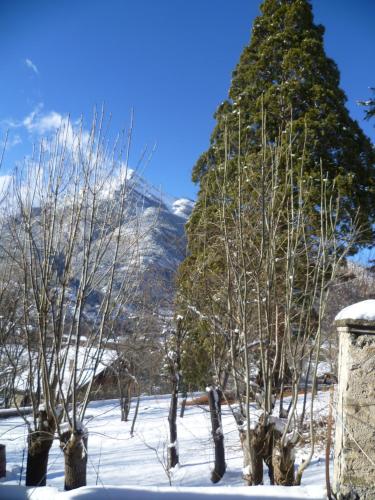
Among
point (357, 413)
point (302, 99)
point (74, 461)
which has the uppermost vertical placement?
point (302, 99)

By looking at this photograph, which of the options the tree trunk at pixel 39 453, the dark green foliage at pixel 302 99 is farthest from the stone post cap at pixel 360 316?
the dark green foliage at pixel 302 99

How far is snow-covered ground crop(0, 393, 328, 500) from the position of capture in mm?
2492

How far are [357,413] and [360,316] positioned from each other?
0.66 metres

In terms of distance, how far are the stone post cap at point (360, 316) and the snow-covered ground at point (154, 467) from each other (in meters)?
1.13

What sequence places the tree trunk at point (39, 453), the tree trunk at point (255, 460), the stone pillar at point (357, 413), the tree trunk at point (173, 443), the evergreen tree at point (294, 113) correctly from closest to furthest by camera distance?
1. the stone pillar at point (357, 413)
2. the tree trunk at point (255, 460)
3. the tree trunk at point (39, 453)
4. the evergreen tree at point (294, 113)
5. the tree trunk at point (173, 443)

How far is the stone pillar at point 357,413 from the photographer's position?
8.53 ft

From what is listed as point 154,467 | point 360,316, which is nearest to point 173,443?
point 154,467

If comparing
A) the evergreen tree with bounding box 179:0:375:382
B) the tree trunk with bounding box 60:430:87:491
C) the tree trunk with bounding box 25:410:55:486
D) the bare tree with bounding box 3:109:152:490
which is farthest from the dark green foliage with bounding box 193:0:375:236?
the tree trunk with bounding box 60:430:87:491

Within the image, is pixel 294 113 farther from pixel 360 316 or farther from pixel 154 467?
pixel 154 467

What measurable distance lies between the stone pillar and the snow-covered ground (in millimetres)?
222

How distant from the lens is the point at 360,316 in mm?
2646

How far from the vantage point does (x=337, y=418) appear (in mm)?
2705

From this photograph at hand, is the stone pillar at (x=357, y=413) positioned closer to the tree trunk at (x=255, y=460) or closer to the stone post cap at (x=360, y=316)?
the stone post cap at (x=360, y=316)

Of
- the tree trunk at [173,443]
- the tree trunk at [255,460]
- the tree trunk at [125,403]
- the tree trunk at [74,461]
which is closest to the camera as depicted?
the tree trunk at [74,461]
